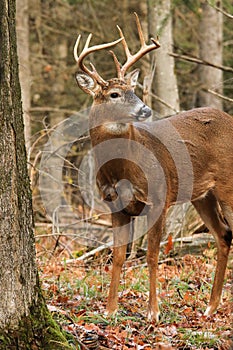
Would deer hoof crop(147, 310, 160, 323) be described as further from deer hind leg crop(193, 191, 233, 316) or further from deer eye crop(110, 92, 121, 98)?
deer eye crop(110, 92, 121, 98)

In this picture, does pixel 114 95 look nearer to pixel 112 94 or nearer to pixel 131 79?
pixel 112 94

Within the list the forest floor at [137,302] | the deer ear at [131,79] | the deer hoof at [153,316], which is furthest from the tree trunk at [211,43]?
the deer hoof at [153,316]

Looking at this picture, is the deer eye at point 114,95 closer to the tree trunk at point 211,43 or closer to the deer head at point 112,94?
the deer head at point 112,94

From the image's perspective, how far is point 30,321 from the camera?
4332 millimetres

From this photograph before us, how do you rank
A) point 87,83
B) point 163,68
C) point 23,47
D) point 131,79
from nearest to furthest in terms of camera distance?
point 87,83 < point 131,79 < point 163,68 < point 23,47

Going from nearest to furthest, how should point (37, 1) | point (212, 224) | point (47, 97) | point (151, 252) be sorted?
point (151, 252), point (212, 224), point (37, 1), point (47, 97)

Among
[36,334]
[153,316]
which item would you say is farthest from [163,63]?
A: [36,334]

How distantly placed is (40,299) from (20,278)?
1.01 ft

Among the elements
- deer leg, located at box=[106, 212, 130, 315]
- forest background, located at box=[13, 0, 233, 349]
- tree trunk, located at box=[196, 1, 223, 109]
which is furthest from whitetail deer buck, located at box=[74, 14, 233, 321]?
tree trunk, located at box=[196, 1, 223, 109]

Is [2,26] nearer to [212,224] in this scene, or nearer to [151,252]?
[151,252]

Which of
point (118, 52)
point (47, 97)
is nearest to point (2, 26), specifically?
point (118, 52)

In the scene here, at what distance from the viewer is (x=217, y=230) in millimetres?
6777

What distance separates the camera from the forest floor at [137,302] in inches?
201

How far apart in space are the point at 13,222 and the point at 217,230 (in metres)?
3.03
